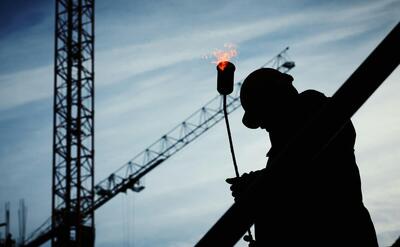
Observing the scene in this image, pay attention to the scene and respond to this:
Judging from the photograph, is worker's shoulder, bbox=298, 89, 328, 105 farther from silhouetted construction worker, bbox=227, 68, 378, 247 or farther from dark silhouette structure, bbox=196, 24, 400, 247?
dark silhouette structure, bbox=196, 24, 400, 247

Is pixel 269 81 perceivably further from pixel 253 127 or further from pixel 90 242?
pixel 90 242

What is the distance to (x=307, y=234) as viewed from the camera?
1.20 meters

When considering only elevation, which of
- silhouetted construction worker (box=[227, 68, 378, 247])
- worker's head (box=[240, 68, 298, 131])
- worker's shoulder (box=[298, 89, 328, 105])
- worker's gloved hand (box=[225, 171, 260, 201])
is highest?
worker's head (box=[240, 68, 298, 131])

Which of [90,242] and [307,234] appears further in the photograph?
[90,242]

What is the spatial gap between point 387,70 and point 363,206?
63 centimetres

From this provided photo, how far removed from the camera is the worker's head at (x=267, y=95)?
61.5 inches

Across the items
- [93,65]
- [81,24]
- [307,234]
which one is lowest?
[307,234]

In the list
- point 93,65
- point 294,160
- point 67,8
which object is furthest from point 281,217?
point 67,8

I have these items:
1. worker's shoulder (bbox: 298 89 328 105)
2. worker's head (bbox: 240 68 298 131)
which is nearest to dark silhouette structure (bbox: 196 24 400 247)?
worker's shoulder (bbox: 298 89 328 105)

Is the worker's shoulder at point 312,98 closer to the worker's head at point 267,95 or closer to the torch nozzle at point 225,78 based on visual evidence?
the worker's head at point 267,95

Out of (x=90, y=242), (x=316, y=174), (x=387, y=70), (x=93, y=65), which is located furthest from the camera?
(x=93, y=65)

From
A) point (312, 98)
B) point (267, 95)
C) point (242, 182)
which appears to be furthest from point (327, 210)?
point (267, 95)

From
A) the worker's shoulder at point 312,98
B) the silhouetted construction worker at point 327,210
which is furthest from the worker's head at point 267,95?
the silhouetted construction worker at point 327,210

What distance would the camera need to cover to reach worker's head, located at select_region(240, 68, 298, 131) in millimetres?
1562
